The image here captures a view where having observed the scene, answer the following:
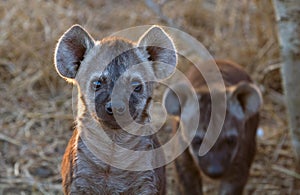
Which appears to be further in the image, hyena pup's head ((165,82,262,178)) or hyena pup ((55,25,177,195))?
hyena pup's head ((165,82,262,178))

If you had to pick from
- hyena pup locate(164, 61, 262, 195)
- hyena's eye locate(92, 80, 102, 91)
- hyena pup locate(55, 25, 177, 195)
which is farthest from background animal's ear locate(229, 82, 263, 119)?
hyena's eye locate(92, 80, 102, 91)

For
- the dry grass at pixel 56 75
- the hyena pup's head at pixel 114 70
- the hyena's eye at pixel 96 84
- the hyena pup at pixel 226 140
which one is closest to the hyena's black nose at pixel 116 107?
the hyena pup's head at pixel 114 70

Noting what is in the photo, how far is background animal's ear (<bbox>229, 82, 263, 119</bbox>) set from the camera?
5858 mm

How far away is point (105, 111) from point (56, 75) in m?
3.93

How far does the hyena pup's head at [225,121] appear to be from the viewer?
5.61 metres

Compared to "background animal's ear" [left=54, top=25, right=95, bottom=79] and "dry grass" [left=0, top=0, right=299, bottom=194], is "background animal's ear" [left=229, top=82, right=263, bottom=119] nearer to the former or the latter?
"dry grass" [left=0, top=0, right=299, bottom=194]

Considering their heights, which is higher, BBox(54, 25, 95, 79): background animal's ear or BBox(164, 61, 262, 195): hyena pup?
BBox(54, 25, 95, 79): background animal's ear

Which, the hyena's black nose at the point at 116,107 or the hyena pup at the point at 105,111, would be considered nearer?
the hyena's black nose at the point at 116,107

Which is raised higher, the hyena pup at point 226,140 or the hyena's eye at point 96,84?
the hyena's eye at point 96,84

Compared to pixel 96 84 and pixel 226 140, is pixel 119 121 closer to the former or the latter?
pixel 96 84

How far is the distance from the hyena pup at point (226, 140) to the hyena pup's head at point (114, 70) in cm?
110

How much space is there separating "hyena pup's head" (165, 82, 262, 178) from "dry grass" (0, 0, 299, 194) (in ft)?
2.99

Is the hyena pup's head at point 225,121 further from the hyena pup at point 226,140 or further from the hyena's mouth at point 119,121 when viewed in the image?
the hyena's mouth at point 119,121

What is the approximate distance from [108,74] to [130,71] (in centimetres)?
16
